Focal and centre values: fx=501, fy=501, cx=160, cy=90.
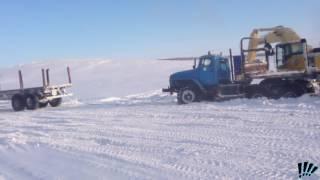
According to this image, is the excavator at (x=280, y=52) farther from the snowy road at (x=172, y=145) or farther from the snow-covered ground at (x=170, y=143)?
the snowy road at (x=172, y=145)

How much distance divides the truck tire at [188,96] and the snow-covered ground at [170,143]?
11.5ft

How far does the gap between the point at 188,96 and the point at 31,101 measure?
8113 millimetres

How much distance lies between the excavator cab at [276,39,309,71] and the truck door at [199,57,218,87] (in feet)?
8.77

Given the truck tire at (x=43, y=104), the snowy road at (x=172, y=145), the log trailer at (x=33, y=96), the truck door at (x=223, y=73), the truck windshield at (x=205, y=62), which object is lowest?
the snowy road at (x=172, y=145)

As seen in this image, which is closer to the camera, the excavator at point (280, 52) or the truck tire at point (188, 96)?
the excavator at point (280, 52)

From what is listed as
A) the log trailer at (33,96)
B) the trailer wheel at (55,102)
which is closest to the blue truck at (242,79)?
the log trailer at (33,96)

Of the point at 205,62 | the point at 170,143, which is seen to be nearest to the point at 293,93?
the point at 205,62

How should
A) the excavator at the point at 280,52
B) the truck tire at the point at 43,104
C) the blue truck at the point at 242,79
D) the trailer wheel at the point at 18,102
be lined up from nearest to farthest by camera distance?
Result: the blue truck at the point at 242,79, the excavator at the point at 280,52, the trailer wheel at the point at 18,102, the truck tire at the point at 43,104

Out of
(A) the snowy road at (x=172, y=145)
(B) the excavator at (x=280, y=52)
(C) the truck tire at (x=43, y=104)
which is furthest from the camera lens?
(C) the truck tire at (x=43, y=104)

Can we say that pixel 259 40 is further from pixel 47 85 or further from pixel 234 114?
pixel 47 85

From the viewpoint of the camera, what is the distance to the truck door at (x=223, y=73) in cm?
2094

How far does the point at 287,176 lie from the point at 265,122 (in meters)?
5.72

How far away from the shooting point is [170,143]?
1056 centimetres

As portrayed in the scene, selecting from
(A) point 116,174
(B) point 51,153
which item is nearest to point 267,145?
(A) point 116,174
